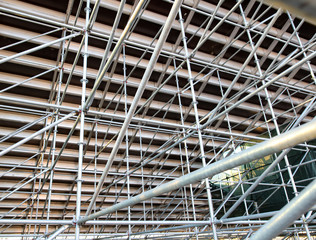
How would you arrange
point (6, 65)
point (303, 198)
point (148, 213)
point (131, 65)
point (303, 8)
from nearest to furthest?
point (303, 8), point (303, 198), point (6, 65), point (131, 65), point (148, 213)

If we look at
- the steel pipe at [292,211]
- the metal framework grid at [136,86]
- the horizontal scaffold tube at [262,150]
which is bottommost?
the steel pipe at [292,211]

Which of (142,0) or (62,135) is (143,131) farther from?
(142,0)

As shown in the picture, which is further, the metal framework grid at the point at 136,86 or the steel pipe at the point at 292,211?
the metal framework grid at the point at 136,86

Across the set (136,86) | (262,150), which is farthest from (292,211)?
(136,86)

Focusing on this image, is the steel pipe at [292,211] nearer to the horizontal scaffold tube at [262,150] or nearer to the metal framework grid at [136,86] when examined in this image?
the horizontal scaffold tube at [262,150]

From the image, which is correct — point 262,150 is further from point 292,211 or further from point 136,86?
point 136,86

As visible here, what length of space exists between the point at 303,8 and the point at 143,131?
932cm

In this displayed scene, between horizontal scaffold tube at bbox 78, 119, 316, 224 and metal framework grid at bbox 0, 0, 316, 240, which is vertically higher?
metal framework grid at bbox 0, 0, 316, 240

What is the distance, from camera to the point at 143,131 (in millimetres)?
9977

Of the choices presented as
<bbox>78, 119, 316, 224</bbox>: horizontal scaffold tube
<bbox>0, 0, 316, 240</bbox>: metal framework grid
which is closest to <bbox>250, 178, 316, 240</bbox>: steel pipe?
<bbox>78, 119, 316, 224</bbox>: horizontal scaffold tube

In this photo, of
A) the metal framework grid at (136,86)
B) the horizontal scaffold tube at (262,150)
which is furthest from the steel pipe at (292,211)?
the metal framework grid at (136,86)

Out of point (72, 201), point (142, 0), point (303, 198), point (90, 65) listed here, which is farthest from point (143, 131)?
point (303, 198)

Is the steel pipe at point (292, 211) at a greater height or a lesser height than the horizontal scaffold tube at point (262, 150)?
lesser

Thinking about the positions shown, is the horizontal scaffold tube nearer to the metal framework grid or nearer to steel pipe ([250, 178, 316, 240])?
steel pipe ([250, 178, 316, 240])
